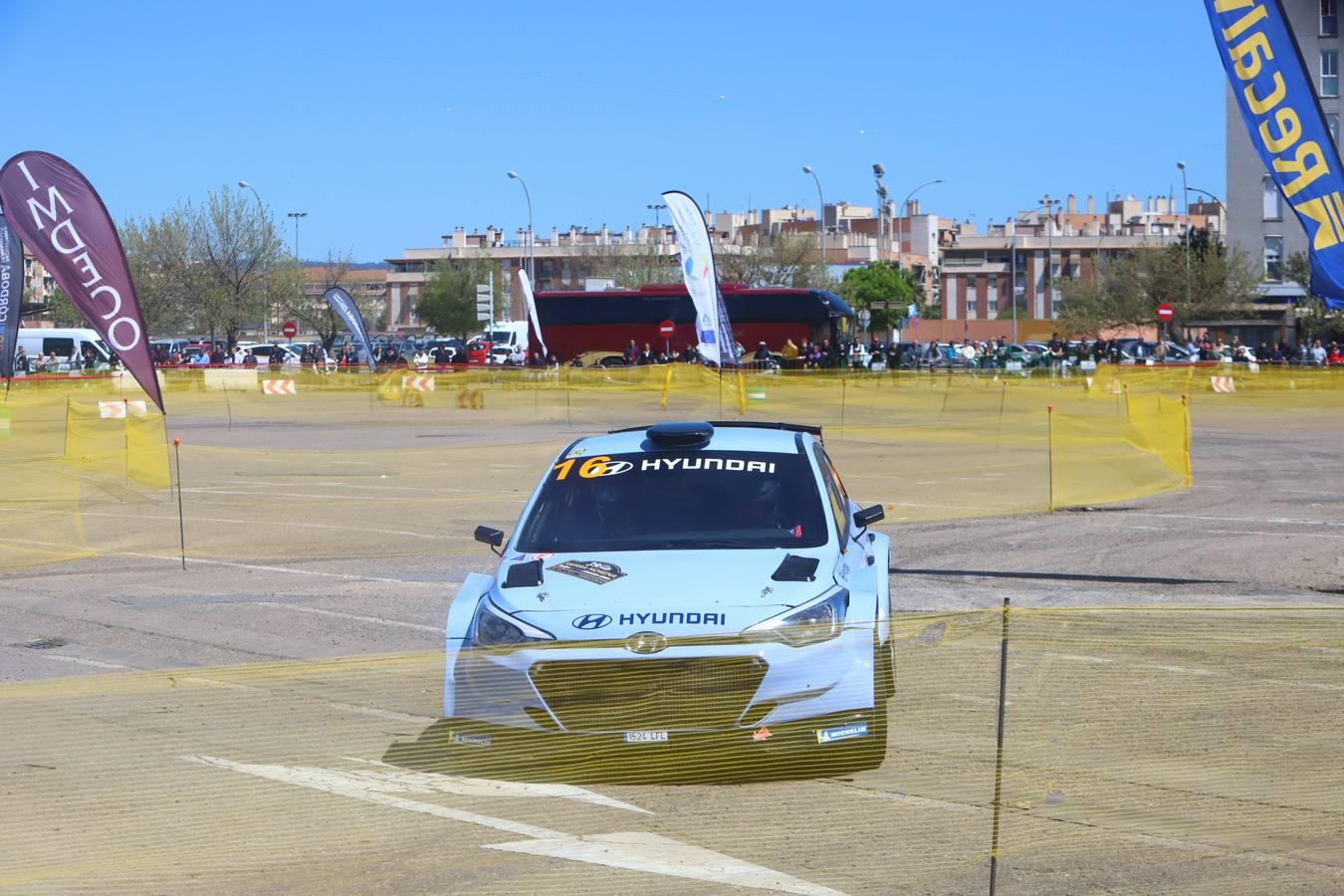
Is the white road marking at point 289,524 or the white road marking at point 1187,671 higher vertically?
the white road marking at point 1187,671

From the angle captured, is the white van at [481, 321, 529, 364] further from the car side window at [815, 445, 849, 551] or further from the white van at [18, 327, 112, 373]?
the car side window at [815, 445, 849, 551]

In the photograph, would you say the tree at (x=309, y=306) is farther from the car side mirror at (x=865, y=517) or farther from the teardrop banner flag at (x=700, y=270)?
the car side mirror at (x=865, y=517)

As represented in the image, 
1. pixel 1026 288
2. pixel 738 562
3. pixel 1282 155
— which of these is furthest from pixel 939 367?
pixel 1026 288

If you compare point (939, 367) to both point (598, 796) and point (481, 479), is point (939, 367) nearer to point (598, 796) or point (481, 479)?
point (481, 479)

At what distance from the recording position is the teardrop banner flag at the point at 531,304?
58.3 m

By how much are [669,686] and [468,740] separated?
938 mm

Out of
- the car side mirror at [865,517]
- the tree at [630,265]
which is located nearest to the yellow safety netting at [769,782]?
the car side mirror at [865,517]

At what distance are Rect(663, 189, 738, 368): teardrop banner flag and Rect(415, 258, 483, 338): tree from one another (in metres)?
79.6

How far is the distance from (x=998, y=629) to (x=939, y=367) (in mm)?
53688

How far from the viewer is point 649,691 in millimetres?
5570

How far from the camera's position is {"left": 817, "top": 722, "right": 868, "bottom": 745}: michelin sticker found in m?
5.89

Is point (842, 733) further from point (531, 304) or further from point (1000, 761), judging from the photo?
point (531, 304)

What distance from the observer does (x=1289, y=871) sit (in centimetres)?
514

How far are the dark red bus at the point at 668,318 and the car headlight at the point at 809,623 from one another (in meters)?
55.4
